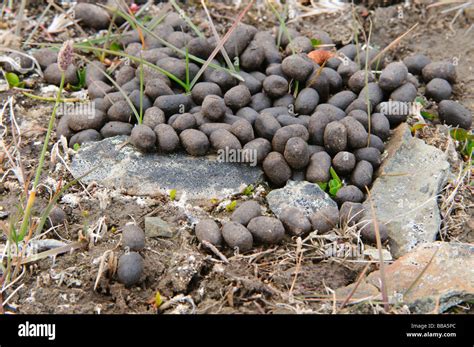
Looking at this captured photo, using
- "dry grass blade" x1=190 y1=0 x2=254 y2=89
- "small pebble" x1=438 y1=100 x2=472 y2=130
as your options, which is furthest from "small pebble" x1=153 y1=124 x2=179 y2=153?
"small pebble" x1=438 y1=100 x2=472 y2=130

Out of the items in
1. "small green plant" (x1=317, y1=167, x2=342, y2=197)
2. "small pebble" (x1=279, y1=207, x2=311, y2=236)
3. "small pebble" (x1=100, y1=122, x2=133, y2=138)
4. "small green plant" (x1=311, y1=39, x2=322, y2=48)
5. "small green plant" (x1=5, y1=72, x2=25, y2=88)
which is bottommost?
"small pebble" (x1=279, y1=207, x2=311, y2=236)

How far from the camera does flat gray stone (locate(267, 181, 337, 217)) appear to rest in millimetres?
2932

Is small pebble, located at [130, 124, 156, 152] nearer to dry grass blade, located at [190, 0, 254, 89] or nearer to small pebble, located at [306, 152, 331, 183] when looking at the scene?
dry grass blade, located at [190, 0, 254, 89]

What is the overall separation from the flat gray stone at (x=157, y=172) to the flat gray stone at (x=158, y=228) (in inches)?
8.6

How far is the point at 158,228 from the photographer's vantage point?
2.77 meters

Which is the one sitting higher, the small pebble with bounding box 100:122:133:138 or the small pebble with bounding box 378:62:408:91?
the small pebble with bounding box 378:62:408:91

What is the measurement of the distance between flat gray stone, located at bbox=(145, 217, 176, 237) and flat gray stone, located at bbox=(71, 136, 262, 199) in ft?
0.72

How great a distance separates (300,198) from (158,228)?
65 centimetres

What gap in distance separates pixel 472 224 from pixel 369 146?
1.95ft

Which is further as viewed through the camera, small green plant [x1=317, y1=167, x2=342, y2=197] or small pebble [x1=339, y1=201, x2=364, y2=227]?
small green plant [x1=317, y1=167, x2=342, y2=197]

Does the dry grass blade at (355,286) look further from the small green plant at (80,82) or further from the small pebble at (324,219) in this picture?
the small green plant at (80,82)

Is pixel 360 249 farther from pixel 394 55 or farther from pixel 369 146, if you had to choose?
pixel 394 55

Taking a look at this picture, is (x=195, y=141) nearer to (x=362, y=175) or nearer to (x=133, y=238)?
(x=133, y=238)

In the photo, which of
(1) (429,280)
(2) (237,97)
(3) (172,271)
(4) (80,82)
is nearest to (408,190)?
(1) (429,280)
